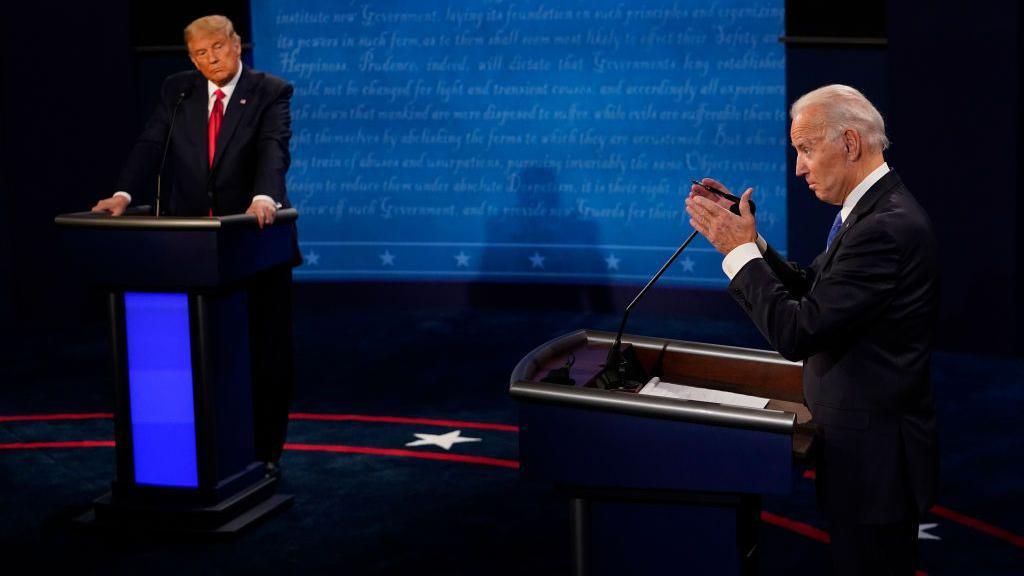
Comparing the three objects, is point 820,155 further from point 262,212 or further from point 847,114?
point 262,212

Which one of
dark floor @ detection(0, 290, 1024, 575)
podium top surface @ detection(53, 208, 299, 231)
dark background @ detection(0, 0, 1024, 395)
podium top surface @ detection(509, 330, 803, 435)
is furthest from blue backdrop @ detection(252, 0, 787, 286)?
podium top surface @ detection(509, 330, 803, 435)

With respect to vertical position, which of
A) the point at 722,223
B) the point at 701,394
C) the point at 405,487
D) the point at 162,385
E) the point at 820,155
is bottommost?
the point at 405,487

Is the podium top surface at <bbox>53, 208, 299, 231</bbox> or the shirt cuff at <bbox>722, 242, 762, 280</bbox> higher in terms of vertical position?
the podium top surface at <bbox>53, 208, 299, 231</bbox>

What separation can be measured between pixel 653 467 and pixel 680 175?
5361 mm

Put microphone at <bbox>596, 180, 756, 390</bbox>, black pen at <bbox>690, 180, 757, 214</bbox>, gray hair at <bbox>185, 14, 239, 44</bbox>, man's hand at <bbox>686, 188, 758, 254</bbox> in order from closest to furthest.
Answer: man's hand at <bbox>686, 188, 758, 254</bbox>
black pen at <bbox>690, 180, 757, 214</bbox>
microphone at <bbox>596, 180, 756, 390</bbox>
gray hair at <bbox>185, 14, 239, 44</bbox>

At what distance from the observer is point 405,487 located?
15.2ft

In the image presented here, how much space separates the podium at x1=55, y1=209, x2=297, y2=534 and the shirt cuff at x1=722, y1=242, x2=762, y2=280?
6.33 ft

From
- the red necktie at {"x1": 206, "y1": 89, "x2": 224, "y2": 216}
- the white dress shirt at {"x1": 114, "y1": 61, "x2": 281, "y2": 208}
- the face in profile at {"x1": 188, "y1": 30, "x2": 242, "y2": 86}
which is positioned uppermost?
the face in profile at {"x1": 188, "y1": 30, "x2": 242, "y2": 86}

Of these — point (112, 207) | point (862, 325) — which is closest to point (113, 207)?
point (112, 207)

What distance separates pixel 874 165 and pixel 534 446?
0.84 metres

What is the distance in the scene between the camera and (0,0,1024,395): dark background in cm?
646

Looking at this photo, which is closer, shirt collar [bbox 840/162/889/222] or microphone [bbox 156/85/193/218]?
shirt collar [bbox 840/162/889/222]

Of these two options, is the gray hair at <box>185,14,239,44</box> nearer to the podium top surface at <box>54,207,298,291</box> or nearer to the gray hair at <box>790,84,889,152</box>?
the podium top surface at <box>54,207,298,291</box>

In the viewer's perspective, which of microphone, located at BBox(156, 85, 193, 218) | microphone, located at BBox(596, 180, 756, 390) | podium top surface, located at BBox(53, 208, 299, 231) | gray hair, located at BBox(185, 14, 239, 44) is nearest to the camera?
microphone, located at BBox(596, 180, 756, 390)
